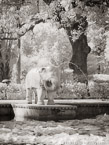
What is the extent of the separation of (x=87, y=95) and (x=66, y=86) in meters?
1.35

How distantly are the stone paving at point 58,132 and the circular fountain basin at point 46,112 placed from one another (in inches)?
12.0

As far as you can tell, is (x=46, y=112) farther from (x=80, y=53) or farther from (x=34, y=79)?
(x=80, y=53)

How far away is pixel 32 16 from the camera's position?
84.9 ft

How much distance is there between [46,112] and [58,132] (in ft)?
8.79

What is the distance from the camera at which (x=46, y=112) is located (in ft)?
44.0

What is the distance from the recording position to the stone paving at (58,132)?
9242 millimetres

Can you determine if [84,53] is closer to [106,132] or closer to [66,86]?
[66,86]

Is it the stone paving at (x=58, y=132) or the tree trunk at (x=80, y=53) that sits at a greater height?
the tree trunk at (x=80, y=53)

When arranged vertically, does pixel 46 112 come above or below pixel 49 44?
below

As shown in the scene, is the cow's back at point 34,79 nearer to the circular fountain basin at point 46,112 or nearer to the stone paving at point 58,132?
the circular fountain basin at point 46,112

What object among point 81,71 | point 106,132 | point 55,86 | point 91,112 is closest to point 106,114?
point 91,112

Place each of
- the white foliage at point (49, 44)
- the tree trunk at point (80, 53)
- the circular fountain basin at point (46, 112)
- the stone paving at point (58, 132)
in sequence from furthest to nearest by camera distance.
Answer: the white foliage at point (49, 44)
the tree trunk at point (80, 53)
the circular fountain basin at point (46, 112)
the stone paving at point (58, 132)

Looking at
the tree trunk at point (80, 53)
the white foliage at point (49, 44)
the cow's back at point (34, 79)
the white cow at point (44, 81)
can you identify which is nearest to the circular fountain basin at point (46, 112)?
the white cow at point (44, 81)

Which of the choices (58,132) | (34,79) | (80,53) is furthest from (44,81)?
(80,53)
